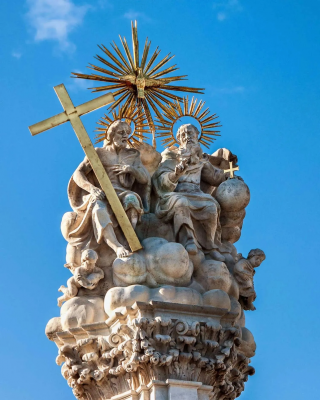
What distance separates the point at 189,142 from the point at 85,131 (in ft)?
5.92

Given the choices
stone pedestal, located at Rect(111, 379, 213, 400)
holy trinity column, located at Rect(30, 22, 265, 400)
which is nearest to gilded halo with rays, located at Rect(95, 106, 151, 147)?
holy trinity column, located at Rect(30, 22, 265, 400)

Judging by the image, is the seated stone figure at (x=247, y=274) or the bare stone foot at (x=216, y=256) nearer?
the bare stone foot at (x=216, y=256)

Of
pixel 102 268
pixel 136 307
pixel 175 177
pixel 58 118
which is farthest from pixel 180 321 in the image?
pixel 58 118

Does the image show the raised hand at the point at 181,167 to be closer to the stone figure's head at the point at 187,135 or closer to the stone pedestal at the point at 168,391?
the stone figure's head at the point at 187,135

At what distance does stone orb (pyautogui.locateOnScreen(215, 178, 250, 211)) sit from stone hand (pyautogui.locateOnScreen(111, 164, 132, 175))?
1507 mm

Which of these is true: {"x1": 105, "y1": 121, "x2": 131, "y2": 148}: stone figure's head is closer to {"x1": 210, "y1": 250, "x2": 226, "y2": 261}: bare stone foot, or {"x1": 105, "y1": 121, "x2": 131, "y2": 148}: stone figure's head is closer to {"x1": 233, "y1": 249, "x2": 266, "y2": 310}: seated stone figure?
{"x1": 210, "y1": 250, "x2": 226, "y2": 261}: bare stone foot

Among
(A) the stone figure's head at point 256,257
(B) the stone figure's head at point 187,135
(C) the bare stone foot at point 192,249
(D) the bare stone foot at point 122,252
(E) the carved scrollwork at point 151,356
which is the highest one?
(B) the stone figure's head at point 187,135

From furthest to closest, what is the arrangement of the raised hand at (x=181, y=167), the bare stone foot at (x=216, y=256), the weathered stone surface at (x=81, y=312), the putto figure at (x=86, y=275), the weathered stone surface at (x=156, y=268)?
the raised hand at (x=181, y=167)
the bare stone foot at (x=216, y=256)
the putto figure at (x=86, y=275)
the weathered stone surface at (x=156, y=268)
the weathered stone surface at (x=81, y=312)

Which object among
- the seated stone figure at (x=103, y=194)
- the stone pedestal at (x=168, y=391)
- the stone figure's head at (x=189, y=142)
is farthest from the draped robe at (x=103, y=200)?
the stone pedestal at (x=168, y=391)

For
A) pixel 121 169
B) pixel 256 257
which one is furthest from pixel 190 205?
pixel 256 257

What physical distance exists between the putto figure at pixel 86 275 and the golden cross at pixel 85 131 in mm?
605

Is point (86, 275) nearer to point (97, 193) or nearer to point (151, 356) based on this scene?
point (97, 193)

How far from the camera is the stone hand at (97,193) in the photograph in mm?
13649

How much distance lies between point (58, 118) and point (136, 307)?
3177 millimetres
